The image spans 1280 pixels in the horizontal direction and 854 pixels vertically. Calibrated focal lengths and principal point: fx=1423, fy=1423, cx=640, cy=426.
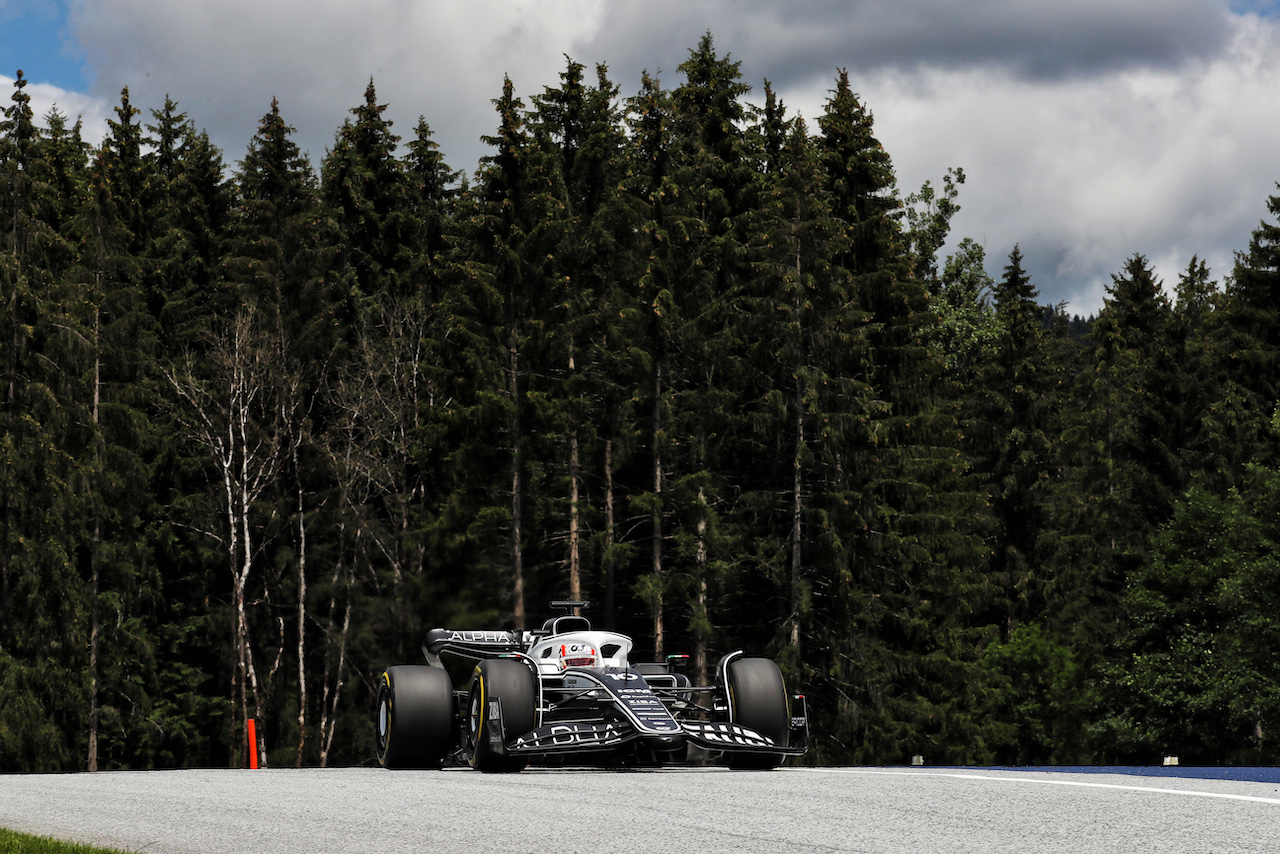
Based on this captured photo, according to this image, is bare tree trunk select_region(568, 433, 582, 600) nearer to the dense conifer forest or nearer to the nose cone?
the dense conifer forest

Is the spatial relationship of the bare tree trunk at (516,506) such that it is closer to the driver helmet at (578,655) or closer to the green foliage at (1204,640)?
the green foliage at (1204,640)

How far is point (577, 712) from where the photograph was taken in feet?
52.2

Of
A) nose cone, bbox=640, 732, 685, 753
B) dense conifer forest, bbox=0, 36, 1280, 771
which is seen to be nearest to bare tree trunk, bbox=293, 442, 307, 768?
dense conifer forest, bbox=0, 36, 1280, 771

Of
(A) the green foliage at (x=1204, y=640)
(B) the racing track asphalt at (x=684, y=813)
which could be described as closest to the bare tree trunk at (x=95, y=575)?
(B) the racing track asphalt at (x=684, y=813)

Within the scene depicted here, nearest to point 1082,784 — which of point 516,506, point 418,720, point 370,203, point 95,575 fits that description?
point 418,720

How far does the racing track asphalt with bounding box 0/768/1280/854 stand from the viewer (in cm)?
868

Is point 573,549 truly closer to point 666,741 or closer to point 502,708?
point 502,708

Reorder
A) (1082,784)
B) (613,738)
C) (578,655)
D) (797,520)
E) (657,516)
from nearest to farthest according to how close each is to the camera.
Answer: (1082,784) < (613,738) < (578,655) < (797,520) < (657,516)

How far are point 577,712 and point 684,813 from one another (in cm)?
571

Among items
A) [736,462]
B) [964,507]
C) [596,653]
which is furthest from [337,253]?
[596,653]

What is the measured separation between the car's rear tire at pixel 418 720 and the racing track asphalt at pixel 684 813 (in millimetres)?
2192

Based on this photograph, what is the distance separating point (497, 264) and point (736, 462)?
885 centimetres

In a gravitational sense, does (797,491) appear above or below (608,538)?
above

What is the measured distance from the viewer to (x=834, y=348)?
126ft
